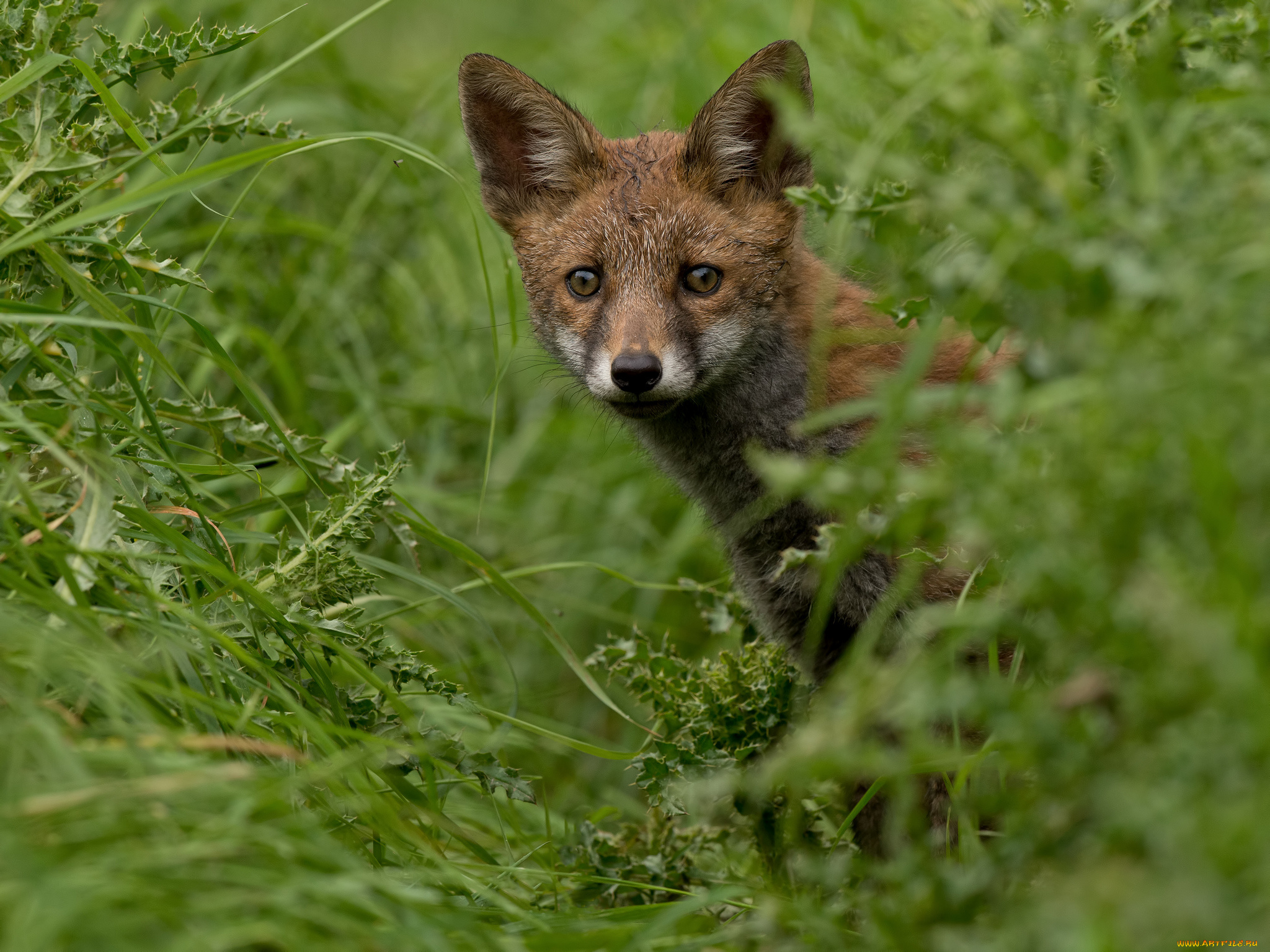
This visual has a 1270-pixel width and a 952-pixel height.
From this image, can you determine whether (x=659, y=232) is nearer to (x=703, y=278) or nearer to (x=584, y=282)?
(x=703, y=278)

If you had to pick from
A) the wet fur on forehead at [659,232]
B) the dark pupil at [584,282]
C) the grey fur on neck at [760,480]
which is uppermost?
the wet fur on forehead at [659,232]

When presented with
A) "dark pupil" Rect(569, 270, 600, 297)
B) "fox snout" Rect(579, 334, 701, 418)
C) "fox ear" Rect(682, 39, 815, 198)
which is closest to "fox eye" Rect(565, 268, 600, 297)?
"dark pupil" Rect(569, 270, 600, 297)

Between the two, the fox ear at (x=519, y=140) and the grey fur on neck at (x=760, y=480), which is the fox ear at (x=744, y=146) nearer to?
the fox ear at (x=519, y=140)

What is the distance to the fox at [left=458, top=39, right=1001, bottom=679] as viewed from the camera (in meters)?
3.84

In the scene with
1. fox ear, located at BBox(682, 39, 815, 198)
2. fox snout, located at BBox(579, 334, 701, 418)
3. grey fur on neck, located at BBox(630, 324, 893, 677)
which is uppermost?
fox ear, located at BBox(682, 39, 815, 198)

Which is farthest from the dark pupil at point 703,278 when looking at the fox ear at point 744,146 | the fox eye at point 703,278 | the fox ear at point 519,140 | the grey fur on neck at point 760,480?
the fox ear at point 519,140

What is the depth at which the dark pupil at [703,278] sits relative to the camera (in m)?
4.07

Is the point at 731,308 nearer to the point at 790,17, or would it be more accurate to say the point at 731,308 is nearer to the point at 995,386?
the point at 995,386

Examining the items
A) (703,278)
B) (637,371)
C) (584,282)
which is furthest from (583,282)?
(637,371)

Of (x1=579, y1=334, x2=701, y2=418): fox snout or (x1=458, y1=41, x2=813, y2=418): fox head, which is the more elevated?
(x1=458, y1=41, x2=813, y2=418): fox head

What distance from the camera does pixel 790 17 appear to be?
6.70 metres

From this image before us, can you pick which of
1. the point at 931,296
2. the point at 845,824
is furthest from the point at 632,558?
the point at 931,296

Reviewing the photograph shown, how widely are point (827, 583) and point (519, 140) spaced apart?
2.99 metres

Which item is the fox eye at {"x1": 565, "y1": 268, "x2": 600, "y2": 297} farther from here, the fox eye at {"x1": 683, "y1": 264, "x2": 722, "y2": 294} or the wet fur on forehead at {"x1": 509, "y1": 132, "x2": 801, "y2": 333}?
the fox eye at {"x1": 683, "y1": 264, "x2": 722, "y2": 294}
